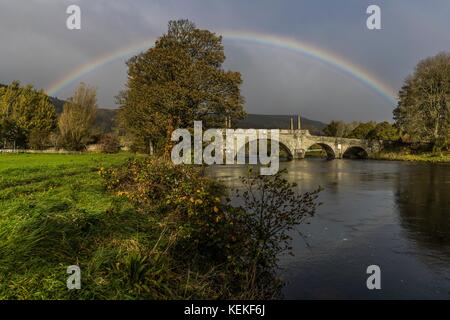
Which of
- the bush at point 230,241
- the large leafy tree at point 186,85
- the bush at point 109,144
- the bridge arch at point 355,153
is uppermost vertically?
the large leafy tree at point 186,85

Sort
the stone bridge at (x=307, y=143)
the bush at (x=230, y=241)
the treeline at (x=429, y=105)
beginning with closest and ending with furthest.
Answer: the bush at (x=230, y=241), the treeline at (x=429, y=105), the stone bridge at (x=307, y=143)

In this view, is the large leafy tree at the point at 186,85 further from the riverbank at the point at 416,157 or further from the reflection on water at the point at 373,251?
the riverbank at the point at 416,157

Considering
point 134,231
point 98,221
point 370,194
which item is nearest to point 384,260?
point 134,231

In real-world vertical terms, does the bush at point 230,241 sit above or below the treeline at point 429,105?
below

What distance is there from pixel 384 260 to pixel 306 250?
240 cm

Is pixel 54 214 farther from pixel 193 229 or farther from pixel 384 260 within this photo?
pixel 384 260

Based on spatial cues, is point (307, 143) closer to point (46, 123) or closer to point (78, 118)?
point (78, 118)

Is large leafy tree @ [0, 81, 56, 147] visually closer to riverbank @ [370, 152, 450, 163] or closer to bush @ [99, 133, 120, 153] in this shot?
bush @ [99, 133, 120, 153]

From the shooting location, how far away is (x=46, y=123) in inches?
3487

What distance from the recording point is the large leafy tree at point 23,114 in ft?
259

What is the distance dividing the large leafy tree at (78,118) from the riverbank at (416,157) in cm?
6022

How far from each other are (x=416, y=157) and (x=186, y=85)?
51.4 m

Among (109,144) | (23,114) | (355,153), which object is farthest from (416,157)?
(23,114)

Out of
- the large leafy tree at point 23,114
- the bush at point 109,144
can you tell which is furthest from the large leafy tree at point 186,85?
the large leafy tree at point 23,114
